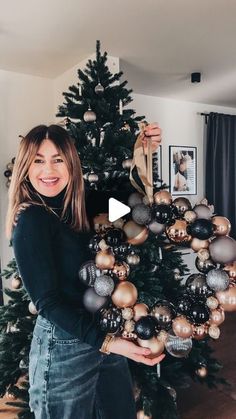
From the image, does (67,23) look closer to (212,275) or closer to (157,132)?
(157,132)

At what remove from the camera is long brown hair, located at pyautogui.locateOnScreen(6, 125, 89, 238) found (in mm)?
931

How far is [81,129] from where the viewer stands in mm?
1531

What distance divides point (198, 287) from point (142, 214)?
24 cm

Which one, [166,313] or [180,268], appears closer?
[166,313]

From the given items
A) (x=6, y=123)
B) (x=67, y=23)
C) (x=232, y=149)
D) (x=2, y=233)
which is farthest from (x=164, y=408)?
(x=232, y=149)

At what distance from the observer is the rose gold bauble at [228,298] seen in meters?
0.87

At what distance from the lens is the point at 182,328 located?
2.82 feet

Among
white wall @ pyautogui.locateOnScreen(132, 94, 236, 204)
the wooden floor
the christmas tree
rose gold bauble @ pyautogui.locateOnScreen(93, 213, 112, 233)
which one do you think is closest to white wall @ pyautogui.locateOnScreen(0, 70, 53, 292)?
white wall @ pyautogui.locateOnScreen(132, 94, 236, 204)

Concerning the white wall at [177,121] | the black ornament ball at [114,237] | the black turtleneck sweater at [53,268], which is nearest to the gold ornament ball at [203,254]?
the black ornament ball at [114,237]

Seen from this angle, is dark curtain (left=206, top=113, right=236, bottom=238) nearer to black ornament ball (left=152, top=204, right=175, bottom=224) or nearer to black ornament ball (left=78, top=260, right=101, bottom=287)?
black ornament ball (left=152, top=204, right=175, bottom=224)

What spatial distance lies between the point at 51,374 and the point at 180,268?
947 millimetres

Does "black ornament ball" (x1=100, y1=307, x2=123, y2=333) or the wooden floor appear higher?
"black ornament ball" (x1=100, y1=307, x2=123, y2=333)

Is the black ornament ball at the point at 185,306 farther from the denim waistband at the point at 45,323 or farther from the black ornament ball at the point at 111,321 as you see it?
the denim waistband at the point at 45,323

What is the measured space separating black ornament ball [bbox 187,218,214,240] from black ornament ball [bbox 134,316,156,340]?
0.24 m
